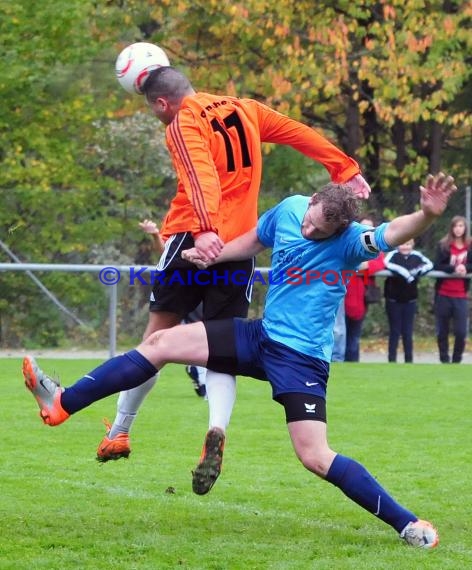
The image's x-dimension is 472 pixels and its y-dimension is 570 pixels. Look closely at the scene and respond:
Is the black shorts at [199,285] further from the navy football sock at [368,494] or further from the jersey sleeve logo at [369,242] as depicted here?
the navy football sock at [368,494]

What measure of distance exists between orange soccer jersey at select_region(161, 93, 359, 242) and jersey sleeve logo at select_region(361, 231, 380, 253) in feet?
2.74

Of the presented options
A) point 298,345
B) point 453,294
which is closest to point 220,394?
point 298,345

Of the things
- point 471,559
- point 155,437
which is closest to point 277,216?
point 471,559

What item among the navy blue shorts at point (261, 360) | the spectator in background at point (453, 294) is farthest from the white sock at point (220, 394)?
the spectator in background at point (453, 294)

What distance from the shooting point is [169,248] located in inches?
272

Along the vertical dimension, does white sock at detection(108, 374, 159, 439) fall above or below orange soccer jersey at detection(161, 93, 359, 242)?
below

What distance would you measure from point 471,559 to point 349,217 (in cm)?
163

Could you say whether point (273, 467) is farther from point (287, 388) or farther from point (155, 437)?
point (287, 388)

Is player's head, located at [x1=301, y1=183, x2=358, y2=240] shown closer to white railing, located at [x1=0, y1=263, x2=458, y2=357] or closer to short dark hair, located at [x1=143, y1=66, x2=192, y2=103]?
short dark hair, located at [x1=143, y1=66, x2=192, y2=103]

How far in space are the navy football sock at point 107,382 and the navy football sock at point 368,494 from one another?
40.3 inches

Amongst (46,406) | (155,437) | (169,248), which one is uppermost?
(169,248)

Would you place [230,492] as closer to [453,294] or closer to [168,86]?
[168,86]

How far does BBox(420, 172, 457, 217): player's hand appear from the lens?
563cm

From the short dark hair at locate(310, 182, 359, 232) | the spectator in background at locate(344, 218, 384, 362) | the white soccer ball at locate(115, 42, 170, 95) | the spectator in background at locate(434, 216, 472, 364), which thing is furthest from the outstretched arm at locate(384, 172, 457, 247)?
the spectator in background at locate(434, 216, 472, 364)
